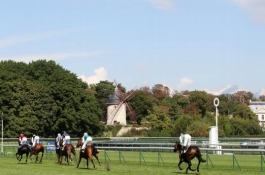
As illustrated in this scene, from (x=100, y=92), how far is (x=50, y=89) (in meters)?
49.9

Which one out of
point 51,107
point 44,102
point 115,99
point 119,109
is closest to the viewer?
point 51,107

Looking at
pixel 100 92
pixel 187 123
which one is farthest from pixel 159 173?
pixel 100 92

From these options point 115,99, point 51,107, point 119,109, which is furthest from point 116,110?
point 51,107

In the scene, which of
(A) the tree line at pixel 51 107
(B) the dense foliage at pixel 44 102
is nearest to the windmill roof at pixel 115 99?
(A) the tree line at pixel 51 107

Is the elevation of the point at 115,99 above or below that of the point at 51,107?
above

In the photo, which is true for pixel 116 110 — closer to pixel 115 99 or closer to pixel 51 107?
pixel 115 99

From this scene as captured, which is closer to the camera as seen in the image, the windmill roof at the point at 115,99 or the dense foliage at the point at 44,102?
the dense foliage at the point at 44,102

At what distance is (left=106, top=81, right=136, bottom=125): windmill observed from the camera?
110312 mm

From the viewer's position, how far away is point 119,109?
11075 centimetres

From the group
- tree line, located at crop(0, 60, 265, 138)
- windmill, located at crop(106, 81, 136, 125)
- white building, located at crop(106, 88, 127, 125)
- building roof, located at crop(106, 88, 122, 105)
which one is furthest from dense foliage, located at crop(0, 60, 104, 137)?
building roof, located at crop(106, 88, 122, 105)

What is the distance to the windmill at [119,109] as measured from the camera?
11031cm

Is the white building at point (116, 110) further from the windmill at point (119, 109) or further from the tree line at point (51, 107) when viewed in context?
the tree line at point (51, 107)

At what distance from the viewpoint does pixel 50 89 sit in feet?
264

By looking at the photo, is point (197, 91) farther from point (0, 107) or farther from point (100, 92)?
point (0, 107)
